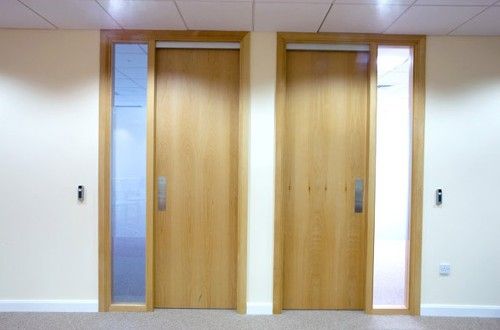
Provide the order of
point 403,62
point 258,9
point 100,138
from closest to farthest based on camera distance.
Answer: point 258,9 < point 100,138 < point 403,62

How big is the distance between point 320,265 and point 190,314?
1.13 meters

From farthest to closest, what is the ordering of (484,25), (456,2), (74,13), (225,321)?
(225,321), (484,25), (74,13), (456,2)

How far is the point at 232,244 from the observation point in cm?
291

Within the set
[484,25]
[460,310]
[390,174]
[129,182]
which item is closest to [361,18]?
[484,25]

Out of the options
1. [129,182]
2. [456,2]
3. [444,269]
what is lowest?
[444,269]

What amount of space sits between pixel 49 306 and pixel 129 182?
117 cm

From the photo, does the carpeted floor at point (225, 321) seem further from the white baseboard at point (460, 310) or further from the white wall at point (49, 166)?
the white wall at point (49, 166)

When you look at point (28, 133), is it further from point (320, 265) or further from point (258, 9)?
point (320, 265)

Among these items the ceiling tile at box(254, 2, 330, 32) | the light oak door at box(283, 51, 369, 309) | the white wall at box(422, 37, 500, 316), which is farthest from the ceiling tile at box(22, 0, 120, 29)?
the white wall at box(422, 37, 500, 316)

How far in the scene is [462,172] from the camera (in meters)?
2.84

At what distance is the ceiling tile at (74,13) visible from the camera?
2289 mm

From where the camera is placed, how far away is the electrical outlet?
284 centimetres

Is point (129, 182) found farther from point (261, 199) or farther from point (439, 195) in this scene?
point (439, 195)

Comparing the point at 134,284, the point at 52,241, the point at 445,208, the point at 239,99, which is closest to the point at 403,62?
the point at 445,208
